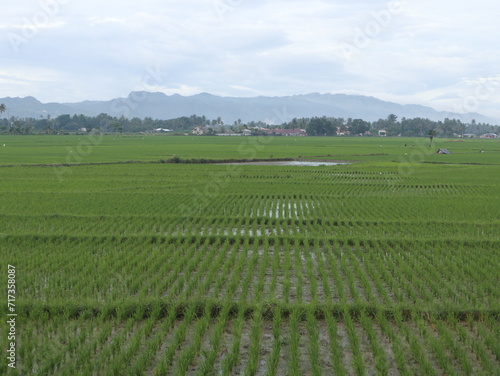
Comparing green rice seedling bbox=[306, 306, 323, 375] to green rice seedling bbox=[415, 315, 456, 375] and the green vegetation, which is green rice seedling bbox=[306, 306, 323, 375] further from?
green rice seedling bbox=[415, 315, 456, 375]

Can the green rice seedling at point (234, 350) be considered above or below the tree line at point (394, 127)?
below

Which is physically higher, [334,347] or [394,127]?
[394,127]

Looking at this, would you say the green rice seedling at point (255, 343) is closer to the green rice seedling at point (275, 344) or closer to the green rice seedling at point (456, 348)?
the green rice seedling at point (275, 344)

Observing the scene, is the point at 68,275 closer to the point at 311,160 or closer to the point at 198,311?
the point at 198,311

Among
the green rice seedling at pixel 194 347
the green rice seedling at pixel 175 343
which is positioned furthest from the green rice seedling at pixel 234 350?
the green rice seedling at pixel 175 343

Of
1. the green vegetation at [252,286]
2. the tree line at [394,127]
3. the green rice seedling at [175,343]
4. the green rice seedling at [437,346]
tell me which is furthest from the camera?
the tree line at [394,127]

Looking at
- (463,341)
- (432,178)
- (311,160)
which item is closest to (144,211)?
(463,341)

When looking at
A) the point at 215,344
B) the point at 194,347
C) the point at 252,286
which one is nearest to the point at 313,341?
the point at 215,344

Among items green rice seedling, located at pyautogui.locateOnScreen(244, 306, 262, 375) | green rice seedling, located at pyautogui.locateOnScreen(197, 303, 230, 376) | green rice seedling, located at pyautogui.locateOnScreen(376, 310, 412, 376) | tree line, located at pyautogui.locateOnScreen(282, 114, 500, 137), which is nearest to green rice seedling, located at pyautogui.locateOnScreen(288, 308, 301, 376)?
green rice seedling, located at pyautogui.locateOnScreen(244, 306, 262, 375)

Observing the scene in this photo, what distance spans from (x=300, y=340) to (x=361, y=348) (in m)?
0.65

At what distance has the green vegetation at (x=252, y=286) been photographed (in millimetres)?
4500

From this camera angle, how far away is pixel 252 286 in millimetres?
6582

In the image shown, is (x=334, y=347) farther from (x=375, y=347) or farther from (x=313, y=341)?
(x=375, y=347)

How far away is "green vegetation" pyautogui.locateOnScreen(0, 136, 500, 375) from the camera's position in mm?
4500
